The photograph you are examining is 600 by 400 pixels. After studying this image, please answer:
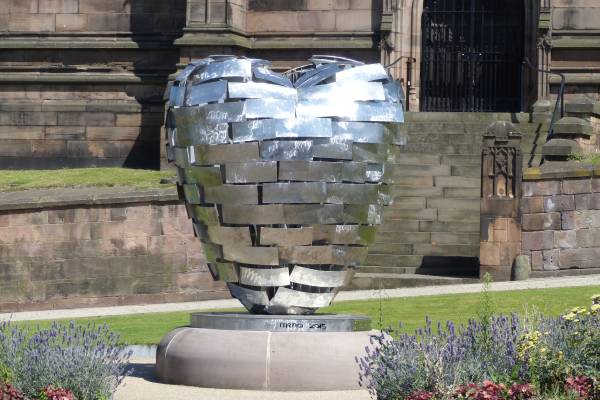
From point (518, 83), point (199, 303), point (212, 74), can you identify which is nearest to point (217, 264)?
point (212, 74)

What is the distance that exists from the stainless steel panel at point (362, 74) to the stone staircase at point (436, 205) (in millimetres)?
10309

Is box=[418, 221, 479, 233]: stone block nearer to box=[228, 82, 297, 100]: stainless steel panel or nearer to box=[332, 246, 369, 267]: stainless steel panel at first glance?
box=[332, 246, 369, 267]: stainless steel panel

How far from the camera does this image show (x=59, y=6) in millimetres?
37094

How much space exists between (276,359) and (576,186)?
40.8 feet

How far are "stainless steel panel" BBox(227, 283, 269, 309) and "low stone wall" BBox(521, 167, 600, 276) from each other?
36.7ft

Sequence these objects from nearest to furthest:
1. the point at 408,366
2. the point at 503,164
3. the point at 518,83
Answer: the point at 408,366 < the point at 503,164 < the point at 518,83

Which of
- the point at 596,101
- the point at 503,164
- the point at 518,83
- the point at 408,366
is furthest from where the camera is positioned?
the point at 518,83

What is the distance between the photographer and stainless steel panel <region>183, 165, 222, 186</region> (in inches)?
643

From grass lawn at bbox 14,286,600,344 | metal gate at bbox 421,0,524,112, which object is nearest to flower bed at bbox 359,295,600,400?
grass lawn at bbox 14,286,600,344

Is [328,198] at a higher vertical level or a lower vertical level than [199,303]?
Result: higher

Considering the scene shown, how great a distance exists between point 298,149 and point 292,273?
1192 mm

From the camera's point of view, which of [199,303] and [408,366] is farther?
[199,303]

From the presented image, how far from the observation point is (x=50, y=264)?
92.0 ft

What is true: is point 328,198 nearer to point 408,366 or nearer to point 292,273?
point 292,273
